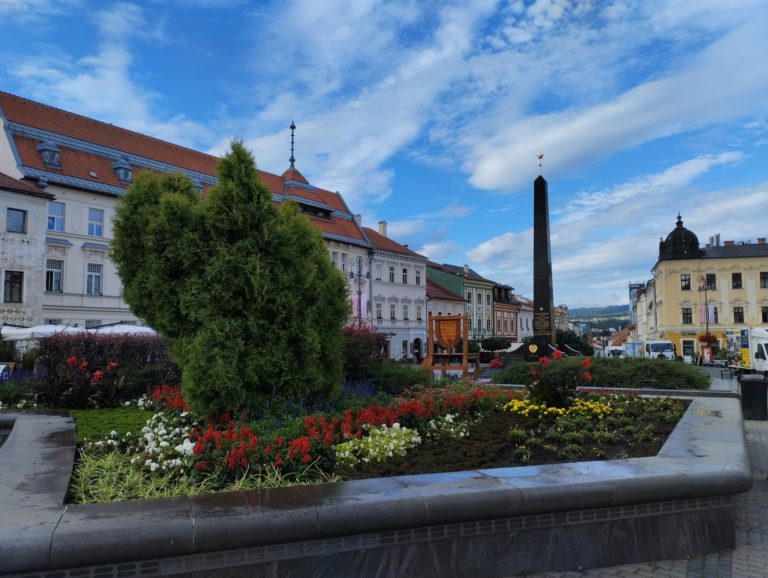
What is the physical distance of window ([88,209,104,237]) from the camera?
34.6 meters

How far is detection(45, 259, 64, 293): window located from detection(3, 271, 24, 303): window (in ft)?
5.62

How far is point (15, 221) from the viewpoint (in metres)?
30.6

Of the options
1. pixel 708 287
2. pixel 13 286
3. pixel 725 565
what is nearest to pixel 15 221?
pixel 13 286

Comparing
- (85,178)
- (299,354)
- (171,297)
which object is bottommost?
(299,354)

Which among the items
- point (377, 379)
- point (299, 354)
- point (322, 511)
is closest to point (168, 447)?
point (299, 354)

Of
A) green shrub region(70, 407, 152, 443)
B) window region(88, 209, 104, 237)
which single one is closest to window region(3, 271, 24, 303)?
window region(88, 209, 104, 237)

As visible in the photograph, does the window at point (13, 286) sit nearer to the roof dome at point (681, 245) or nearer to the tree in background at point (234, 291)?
the tree in background at point (234, 291)

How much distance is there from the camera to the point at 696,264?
69.3 m

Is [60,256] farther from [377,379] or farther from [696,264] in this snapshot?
[696,264]

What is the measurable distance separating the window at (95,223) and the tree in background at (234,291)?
2915cm

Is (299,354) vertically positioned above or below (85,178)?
below

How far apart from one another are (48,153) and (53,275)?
22.2ft

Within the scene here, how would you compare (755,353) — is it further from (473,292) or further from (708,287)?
(473,292)

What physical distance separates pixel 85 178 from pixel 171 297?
30.7 m
